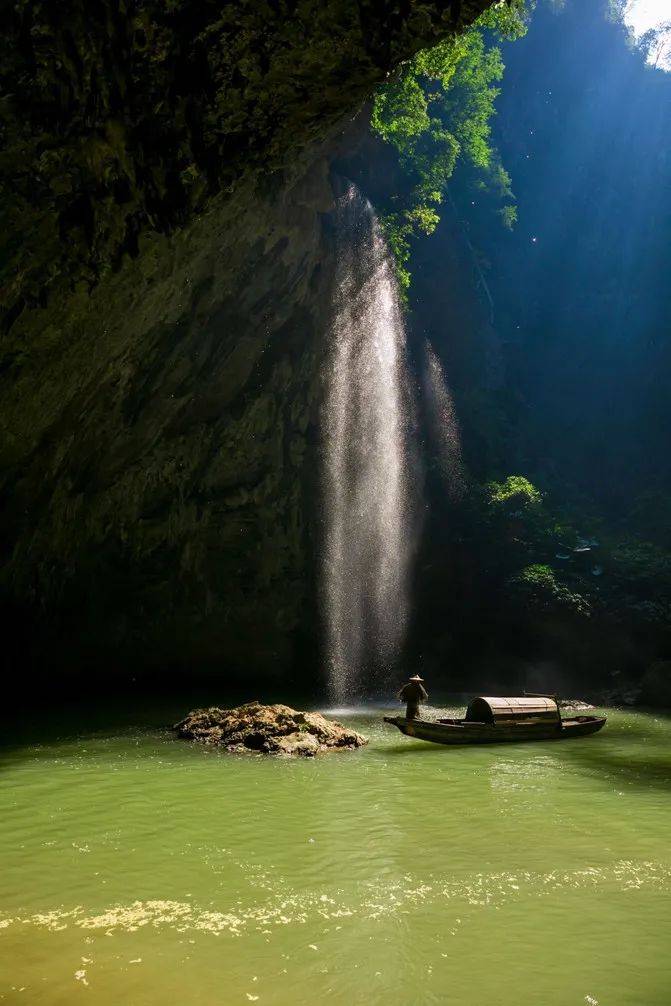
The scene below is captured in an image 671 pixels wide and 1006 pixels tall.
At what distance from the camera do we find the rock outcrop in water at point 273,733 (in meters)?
12.0

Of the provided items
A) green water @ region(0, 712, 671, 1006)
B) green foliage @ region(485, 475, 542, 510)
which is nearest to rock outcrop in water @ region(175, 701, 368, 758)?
green water @ region(0, 712, 671, 1006)

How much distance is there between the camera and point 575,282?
3844 centimetres

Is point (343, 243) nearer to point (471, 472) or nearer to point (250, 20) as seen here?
point (471, 472)

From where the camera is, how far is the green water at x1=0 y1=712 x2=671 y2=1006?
4.36m

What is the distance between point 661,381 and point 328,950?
3493 cm

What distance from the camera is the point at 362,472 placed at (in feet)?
83.1

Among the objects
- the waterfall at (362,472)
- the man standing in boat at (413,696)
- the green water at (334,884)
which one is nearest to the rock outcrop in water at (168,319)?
the waterfall at (362,472)

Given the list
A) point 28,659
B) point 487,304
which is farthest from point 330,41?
point 487,304

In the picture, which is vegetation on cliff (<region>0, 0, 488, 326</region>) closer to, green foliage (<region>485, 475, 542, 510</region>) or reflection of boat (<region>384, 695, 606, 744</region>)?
reflection of boat (<region>384, 695, 606, 744</region>)

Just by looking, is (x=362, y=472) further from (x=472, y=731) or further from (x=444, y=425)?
(x=472, y=731)

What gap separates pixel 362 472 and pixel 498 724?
13327 mm

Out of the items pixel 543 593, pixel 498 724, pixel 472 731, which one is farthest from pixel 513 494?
pixel 472 731

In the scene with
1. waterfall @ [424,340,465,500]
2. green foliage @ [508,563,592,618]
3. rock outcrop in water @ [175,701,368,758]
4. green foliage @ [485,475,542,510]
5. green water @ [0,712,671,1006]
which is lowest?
green water @ [0,712,671,1006]

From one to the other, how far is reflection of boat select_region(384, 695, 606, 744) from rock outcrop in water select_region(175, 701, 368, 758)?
3.01ft
